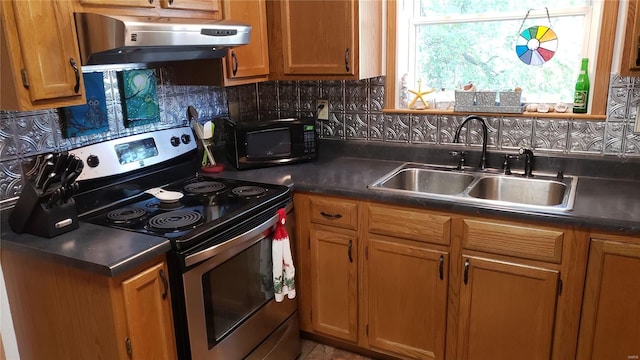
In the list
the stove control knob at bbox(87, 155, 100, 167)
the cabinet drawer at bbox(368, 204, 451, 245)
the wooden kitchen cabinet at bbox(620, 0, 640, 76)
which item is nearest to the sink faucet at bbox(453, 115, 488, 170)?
the cabinet drawer at bbox(368, 204, 451, 245)

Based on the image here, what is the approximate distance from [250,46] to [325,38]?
0.36m

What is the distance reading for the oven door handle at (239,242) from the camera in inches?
64.6

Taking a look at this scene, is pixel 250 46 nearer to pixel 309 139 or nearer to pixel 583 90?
pixel 309 139

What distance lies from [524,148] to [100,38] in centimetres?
183

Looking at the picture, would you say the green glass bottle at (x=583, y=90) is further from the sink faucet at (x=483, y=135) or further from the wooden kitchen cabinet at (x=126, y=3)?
the wooden kitchen cabinet at (x=126, y=3)

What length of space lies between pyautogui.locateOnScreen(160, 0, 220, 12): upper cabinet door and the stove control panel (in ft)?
1.88

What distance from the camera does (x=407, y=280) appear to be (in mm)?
2086

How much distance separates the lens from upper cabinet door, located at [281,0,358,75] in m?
2.22

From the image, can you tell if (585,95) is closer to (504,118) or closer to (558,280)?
(504,118)

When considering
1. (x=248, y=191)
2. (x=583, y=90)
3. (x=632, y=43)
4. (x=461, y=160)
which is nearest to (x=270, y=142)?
(x=248, y=191)

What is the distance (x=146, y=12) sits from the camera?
1.81 m

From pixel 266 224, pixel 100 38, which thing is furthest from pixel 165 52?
pixel 266 224

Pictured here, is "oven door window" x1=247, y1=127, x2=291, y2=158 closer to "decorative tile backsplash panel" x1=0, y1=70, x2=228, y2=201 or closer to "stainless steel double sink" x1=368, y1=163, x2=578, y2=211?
"decorative tile backsplash panel" x1=0, y1=70, x2=228, y2=201

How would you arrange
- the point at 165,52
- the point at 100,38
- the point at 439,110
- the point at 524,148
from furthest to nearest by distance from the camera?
the point at 439,110 → the point at 524,148 → the point at 165,52 → the point at 100,38
